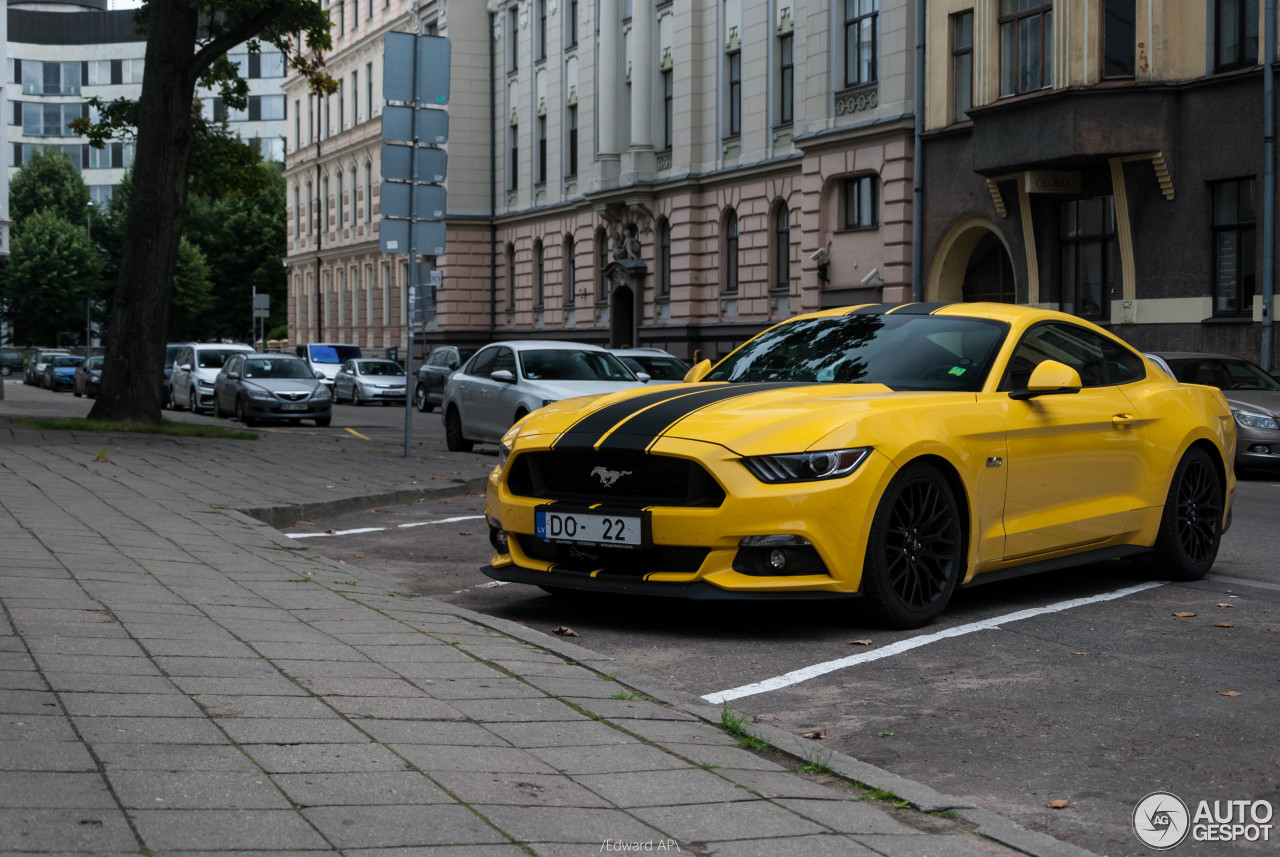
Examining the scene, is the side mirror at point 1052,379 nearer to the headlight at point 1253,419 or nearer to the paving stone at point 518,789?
the paving stone at point 518,789

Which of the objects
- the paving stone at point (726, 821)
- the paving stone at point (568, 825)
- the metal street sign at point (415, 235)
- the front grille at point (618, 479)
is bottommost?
the paving stone at point (726, 821)

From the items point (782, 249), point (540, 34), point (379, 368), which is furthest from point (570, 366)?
point (540, 34)

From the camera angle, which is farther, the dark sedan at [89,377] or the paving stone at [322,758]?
the dark sedan at [89,377]

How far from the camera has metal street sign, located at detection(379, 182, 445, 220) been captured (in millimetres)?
18109

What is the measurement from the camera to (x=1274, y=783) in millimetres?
4598

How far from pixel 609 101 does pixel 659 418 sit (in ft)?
126

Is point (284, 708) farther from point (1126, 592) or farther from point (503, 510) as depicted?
point (1126, 592)

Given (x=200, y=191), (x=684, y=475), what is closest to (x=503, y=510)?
(x=684, y=475)

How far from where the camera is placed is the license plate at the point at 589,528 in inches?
272

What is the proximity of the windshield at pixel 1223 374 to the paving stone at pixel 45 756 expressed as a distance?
632 inches

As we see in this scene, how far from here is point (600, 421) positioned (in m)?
7.29

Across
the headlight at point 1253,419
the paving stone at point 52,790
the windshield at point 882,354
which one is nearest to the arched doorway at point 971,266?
the headlight at point 1253,419

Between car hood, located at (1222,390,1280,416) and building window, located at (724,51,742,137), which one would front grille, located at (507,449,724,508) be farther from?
building window, located at (724,51,742,137)

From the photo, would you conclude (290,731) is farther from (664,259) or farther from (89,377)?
(89,377)
